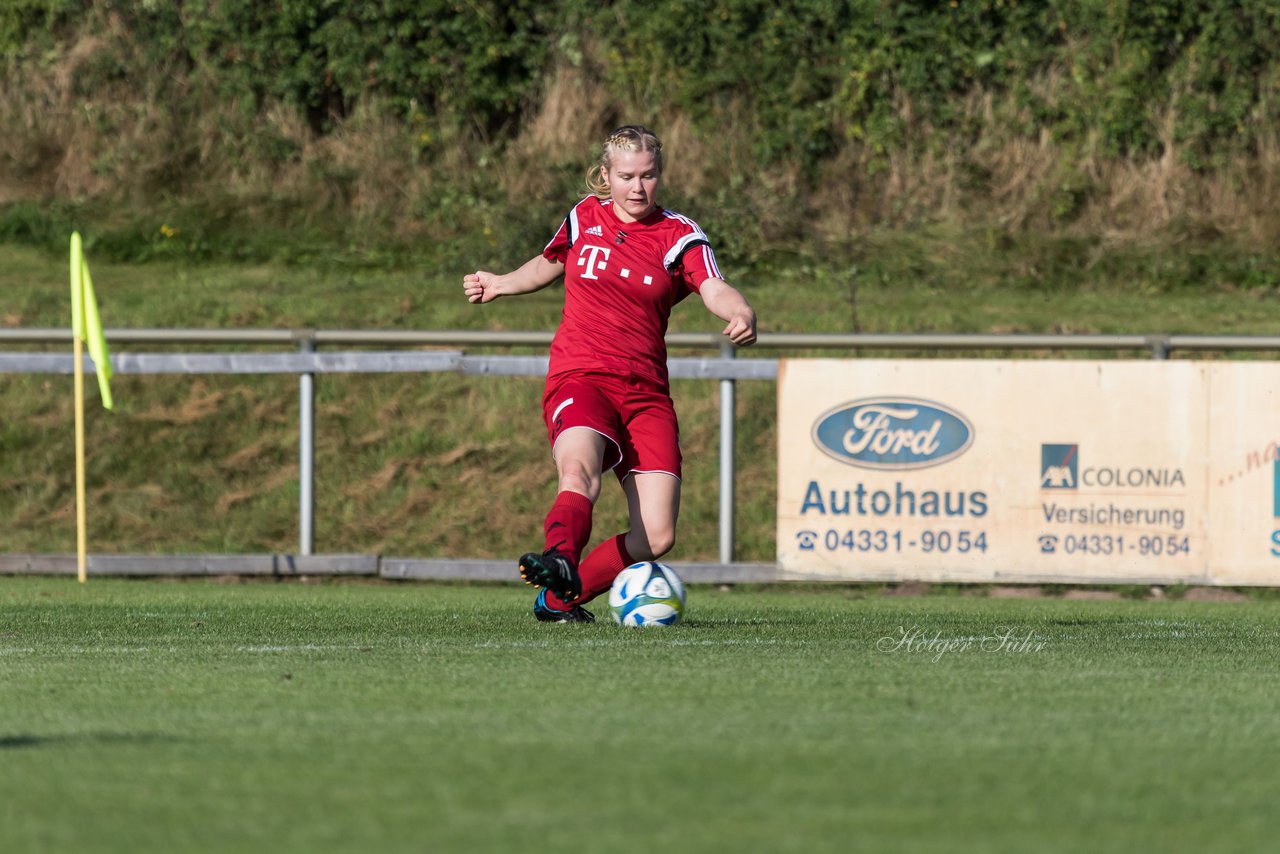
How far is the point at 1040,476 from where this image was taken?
9977mm

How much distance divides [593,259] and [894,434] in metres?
3.90

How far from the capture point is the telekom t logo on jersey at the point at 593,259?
6516mm

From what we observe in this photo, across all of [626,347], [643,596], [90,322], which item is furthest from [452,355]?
[643,596]

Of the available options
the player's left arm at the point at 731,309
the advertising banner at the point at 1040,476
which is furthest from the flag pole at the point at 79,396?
the player's left arm at the point at 731,309

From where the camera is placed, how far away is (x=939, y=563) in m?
9.98

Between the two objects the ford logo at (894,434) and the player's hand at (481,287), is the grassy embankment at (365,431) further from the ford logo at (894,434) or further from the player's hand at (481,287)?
the player's hand at (481,287)

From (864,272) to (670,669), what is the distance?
406 inches

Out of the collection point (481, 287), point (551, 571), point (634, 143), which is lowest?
point (551, 571)

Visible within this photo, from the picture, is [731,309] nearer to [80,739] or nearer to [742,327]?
[742,327]

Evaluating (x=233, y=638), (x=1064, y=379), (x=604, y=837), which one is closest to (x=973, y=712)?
(x=604, y=837)

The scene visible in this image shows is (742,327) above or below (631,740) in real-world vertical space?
above

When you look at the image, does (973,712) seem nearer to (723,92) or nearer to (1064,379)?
(1064,379)

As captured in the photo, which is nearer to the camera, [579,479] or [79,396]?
[579,479]

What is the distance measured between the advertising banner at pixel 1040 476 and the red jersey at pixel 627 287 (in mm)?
3643
